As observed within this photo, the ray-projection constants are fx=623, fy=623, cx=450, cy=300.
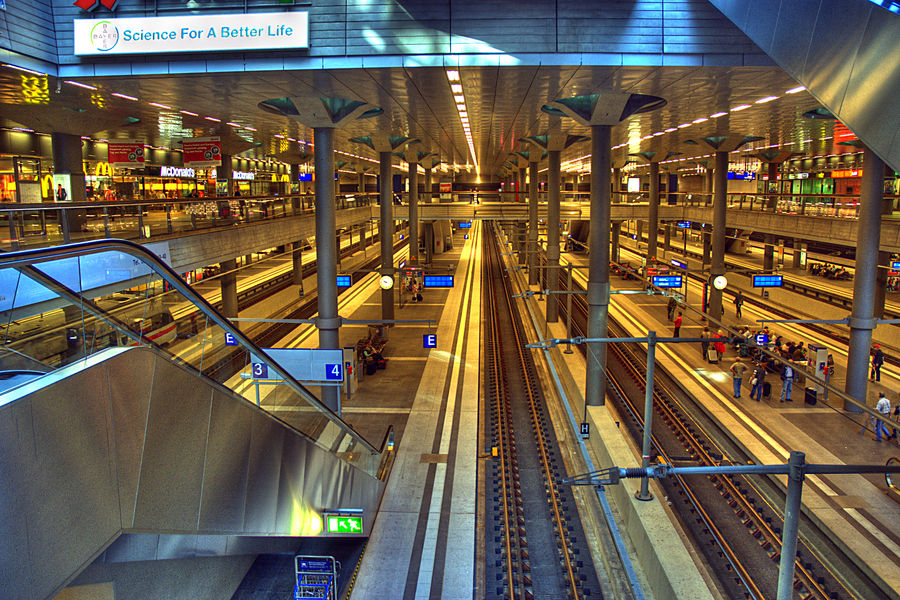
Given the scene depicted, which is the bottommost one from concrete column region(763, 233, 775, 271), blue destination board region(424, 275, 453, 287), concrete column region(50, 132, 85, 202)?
blue destination board region(424, 275, 453, 287)

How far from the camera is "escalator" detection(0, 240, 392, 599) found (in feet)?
10.3

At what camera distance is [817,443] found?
1594cm

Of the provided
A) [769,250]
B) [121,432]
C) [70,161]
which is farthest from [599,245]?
[769,250]

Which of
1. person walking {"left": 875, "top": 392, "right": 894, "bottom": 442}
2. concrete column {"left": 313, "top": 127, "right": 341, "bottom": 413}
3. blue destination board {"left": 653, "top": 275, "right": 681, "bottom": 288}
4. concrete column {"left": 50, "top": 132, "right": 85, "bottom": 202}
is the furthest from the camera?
blue destination board {"left": 653, "top": 275, "right": 681, "bottom": 288}

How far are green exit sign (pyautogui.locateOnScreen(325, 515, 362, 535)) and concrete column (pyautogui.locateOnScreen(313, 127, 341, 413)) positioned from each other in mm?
6662

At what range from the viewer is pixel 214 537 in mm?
6656

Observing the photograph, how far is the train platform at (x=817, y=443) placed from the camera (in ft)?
38.7

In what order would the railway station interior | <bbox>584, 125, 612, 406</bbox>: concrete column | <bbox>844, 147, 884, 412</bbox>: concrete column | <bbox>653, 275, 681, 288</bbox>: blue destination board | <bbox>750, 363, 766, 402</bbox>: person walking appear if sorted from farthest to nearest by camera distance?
1. <bbox>653, 275, 681, 288</bbox>: blue destination board
2. <bbox>750, 363, 766, 402</bbox>: person walking
3. <bbox>584, 125, 612, 406</bbox>: concrete column
4. <bbox>844, 147, 884, 412</bbox>: concrete column
5. the railway station interior

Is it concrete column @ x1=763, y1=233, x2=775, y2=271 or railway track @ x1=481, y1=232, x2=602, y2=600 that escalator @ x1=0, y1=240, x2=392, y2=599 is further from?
concrete column @ x1=763, y1=233, x2=775, y2=271

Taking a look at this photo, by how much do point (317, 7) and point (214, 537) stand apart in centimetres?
930

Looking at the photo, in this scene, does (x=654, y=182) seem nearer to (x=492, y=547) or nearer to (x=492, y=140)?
(x=492, y=140)

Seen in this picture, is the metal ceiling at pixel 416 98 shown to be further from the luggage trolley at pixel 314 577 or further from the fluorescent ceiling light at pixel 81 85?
the luggage trolley at pixel 314 577

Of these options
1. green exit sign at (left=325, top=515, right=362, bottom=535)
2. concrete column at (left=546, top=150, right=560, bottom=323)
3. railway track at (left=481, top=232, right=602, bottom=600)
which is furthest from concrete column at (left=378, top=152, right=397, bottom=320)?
green exit sign at (left=325, top=515, right=362, bottom=535)

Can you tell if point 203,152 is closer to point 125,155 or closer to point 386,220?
point 125,155
